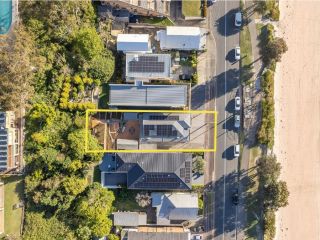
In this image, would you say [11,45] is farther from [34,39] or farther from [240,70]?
[240,70]

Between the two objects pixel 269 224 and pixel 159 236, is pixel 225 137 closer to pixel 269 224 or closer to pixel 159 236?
pixel 269 224

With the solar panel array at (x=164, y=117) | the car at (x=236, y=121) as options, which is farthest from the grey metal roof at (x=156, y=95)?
the car at (x=236, y=121)

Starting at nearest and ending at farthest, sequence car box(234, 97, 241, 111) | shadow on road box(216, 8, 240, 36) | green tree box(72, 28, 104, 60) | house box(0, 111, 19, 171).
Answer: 1. house box(0, 111, 19, 171)
2. green tree box(72, 28, 104, 60)
3. car box(234, 97, 241, 111)
4. shadow on road box(216, 8, 240, 36)

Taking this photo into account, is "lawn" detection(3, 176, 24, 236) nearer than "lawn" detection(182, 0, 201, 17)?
Yes

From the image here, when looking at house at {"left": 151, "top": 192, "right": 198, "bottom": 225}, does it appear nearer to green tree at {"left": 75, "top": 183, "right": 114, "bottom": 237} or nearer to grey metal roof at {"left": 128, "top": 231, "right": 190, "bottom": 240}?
grey metal roof at {"left": 128, "top": 231, "right": 190, "bottom": 240}

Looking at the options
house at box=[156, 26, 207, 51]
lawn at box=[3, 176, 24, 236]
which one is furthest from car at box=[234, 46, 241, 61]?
lawn at box=[3, 176, 24, 236]

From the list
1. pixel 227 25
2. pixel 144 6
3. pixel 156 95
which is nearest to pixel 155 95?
pixel 156 95
